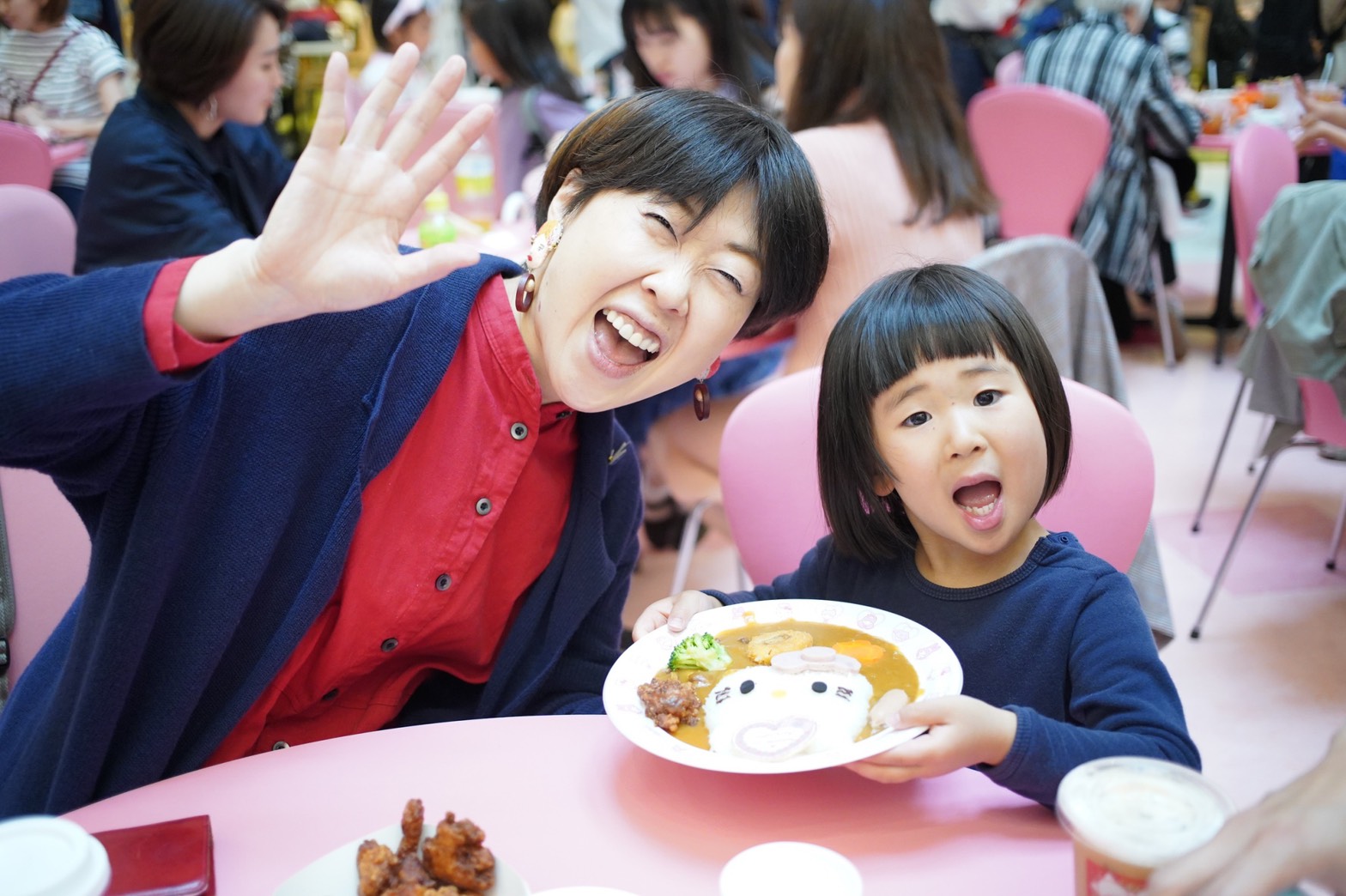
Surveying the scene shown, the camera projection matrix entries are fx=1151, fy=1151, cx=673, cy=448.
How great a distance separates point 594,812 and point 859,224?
1731mm

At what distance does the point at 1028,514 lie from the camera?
1236 mm

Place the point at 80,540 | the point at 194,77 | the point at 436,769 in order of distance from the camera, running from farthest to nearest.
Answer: the point at 194,77
the point at 80,540
the point at 436,769

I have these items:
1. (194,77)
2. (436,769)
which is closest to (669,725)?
(436,769)

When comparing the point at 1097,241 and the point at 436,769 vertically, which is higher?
the point at 436,769

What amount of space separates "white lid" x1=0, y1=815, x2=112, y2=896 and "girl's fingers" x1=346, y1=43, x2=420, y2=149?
1.91 ft

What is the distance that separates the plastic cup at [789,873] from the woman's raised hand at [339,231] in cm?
56

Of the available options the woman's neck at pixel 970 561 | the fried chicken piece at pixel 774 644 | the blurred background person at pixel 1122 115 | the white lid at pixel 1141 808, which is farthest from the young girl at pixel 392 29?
the white lid at pixel 1141 808

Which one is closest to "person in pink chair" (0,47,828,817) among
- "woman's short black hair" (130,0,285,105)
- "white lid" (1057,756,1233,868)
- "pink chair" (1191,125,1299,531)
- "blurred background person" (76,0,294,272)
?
"white lid" (1057,756,1233,868)

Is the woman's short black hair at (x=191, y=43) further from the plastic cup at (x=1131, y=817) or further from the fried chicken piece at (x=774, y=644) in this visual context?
the plastic cup at (x=1131, y=817)

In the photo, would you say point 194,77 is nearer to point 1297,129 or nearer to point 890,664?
point 890,664

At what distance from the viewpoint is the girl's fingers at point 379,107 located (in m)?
1.00

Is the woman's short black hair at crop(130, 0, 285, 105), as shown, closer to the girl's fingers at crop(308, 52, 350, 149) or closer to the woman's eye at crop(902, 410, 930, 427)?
the girl's fingers at crop(308, 52, 350, 149)

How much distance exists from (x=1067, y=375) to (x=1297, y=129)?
3.15 meters

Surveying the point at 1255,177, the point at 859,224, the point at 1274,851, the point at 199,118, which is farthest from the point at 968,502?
the point at 199,118
